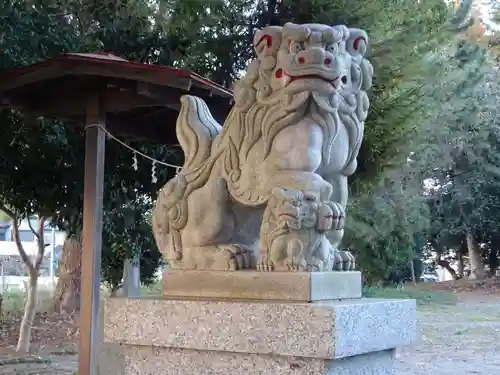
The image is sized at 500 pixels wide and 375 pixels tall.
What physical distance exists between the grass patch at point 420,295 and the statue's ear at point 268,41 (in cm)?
1200

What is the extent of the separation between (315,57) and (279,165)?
489 millimetres

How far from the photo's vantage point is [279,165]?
316 centimetres

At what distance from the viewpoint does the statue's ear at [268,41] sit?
3.21 meters

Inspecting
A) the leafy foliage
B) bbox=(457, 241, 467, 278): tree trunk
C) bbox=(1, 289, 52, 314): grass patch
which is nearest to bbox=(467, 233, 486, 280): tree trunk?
bbox=(457, 241, 467, 278): tree trunk

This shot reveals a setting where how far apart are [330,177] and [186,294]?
85 centimetres

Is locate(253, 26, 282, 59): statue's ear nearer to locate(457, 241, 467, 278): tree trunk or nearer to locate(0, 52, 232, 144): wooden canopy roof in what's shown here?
locate(0, 52, 232, 144): wooden canopy roof

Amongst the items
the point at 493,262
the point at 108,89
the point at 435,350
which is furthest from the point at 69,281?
the point at 493,262

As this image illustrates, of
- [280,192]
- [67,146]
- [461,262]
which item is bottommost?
[280,192]

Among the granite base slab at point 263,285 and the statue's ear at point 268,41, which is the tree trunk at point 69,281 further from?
the statue's ear at point 268,41

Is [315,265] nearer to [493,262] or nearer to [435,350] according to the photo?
[435,350]

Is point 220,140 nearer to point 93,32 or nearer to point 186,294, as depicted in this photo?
point 186,294

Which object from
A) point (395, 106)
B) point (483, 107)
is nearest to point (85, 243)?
point (395, 106)

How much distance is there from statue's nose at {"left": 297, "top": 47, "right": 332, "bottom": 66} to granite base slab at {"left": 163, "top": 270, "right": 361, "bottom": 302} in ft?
2.92

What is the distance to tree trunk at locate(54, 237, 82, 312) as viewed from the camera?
11180mm
